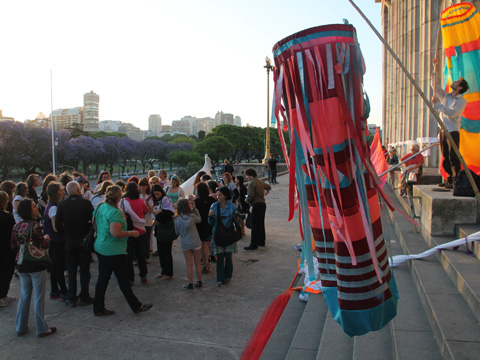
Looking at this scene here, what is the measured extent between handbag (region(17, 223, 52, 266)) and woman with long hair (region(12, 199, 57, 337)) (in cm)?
3

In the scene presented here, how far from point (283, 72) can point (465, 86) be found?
329cm

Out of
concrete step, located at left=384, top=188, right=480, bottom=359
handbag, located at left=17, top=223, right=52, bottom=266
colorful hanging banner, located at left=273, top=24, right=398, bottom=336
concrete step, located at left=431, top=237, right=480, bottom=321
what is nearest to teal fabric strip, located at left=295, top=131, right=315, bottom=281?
colorful hanging banner, located at left=273, top=24, right=398, bottom=336

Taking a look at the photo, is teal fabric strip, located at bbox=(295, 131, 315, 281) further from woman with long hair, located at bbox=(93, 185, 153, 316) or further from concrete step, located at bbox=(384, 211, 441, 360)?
woman with long hair, located at bbox=(93, 185, 153, 316)

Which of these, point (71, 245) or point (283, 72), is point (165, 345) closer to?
point (71, 245)

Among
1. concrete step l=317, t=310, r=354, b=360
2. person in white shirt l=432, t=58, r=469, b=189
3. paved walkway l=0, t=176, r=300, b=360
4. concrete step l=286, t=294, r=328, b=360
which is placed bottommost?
paved walkway l=0, t=176, r=300, b=360

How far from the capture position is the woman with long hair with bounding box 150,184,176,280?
688 centimetres

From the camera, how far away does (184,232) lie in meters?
6.39

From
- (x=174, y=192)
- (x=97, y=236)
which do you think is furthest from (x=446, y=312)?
(x=174, y=192)

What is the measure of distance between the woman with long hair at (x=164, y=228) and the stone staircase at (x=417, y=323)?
233 centimetres

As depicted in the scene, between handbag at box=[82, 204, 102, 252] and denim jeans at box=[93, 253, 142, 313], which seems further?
handbag at box=[82, 204, 102, 252]

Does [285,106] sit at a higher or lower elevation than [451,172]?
higher

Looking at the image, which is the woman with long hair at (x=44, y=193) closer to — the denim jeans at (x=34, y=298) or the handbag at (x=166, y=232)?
the handbag at (x=166, y=232)

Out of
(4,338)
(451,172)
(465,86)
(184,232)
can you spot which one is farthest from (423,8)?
(4,338)

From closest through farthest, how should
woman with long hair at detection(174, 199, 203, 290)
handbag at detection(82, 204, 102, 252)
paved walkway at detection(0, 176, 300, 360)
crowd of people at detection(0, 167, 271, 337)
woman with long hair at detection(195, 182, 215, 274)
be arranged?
paved walkway at detection(0, 176, 300, 360), crowd of people at detection(0, 167, 271, 337), handbag at detection(82, 204, 102, 252), woman with long hair at detection(174, 199, 203, 290), woman with long hair at detection(195, 182, 215, 274)
